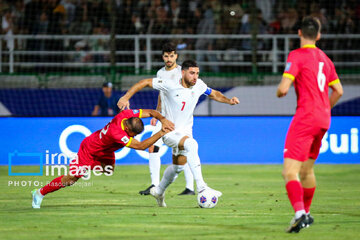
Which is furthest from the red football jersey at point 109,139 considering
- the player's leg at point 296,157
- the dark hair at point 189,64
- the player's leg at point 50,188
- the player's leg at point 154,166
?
the player's leg at point 296,157

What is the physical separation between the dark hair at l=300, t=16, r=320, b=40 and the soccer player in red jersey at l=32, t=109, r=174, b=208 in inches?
86.5

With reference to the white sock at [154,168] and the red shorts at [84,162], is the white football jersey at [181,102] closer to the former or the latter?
the red shorts at [84,162]

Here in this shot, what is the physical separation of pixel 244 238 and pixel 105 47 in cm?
1239

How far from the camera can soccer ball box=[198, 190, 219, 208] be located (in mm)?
8922

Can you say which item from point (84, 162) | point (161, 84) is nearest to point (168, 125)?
point (161, 84)

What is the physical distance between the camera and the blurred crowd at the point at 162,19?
1870 centimetres

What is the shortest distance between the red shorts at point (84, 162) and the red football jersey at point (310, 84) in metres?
3.20

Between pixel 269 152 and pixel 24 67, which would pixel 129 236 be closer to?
pixel 269 152

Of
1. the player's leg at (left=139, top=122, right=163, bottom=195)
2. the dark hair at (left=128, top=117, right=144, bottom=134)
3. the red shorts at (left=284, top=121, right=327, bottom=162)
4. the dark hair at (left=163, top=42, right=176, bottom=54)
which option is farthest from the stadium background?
the red shorts at (left=284, top=121, right=327, bottom=162)

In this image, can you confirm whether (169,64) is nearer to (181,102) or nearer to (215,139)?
(181,102)

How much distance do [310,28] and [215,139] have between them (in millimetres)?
8265

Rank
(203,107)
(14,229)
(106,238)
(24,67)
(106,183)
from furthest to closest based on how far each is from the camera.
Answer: (24,67)
(203,107)
(106,183)
(14,229)
(106,238)

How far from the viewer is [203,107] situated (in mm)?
16562

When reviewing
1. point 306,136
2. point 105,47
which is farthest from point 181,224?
point 105,47
